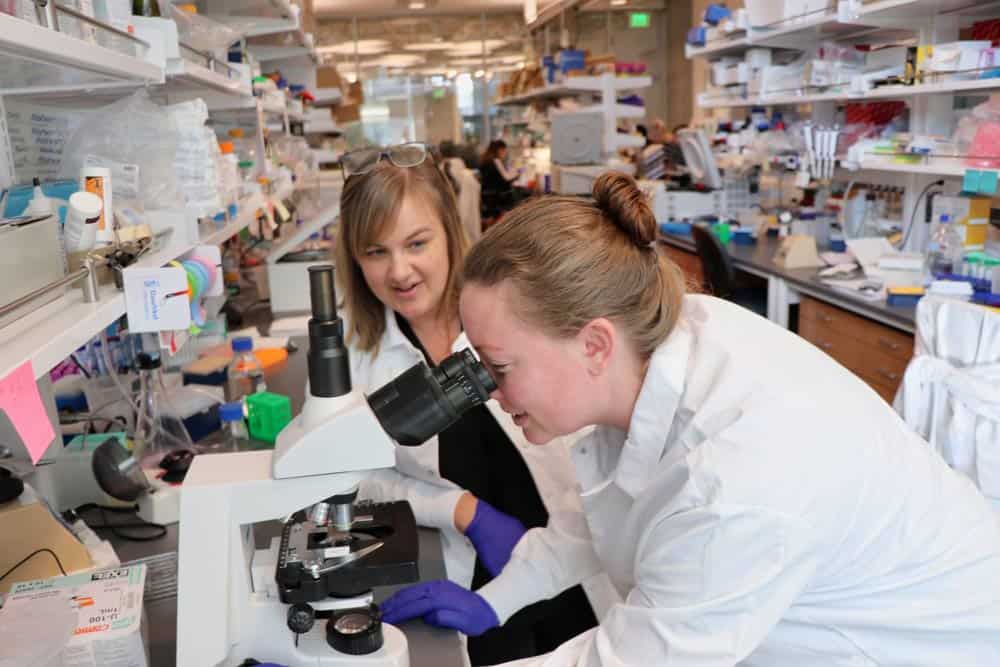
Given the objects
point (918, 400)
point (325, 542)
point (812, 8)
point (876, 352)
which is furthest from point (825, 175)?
point (325, 542)

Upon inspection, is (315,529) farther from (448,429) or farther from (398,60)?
(398,60)

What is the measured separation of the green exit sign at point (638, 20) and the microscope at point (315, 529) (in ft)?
37.3

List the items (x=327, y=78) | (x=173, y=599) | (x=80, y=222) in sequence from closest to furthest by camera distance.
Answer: (x=80, y=222)
(x=173, y=599)
(x=327, y=78)

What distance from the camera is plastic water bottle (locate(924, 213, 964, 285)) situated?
3420 millimetres

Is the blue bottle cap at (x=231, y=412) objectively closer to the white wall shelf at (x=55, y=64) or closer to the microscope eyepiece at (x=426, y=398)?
the white wall shelf at (x=55, y=64)

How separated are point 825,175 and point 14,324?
4137 millimetres

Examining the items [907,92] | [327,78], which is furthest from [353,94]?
[907,92]

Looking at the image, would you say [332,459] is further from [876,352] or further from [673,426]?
[876,352]

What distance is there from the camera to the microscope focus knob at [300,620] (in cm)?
104

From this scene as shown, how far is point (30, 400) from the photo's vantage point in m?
0.84

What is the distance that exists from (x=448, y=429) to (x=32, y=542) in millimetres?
840

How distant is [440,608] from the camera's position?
129cm

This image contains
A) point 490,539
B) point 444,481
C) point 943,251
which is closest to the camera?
point 490,539

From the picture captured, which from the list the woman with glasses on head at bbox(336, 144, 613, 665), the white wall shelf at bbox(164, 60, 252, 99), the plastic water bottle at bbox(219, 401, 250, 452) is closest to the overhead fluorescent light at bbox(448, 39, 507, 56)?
Result: the white wall shelf at bbox(164, 60, 252, 99)
